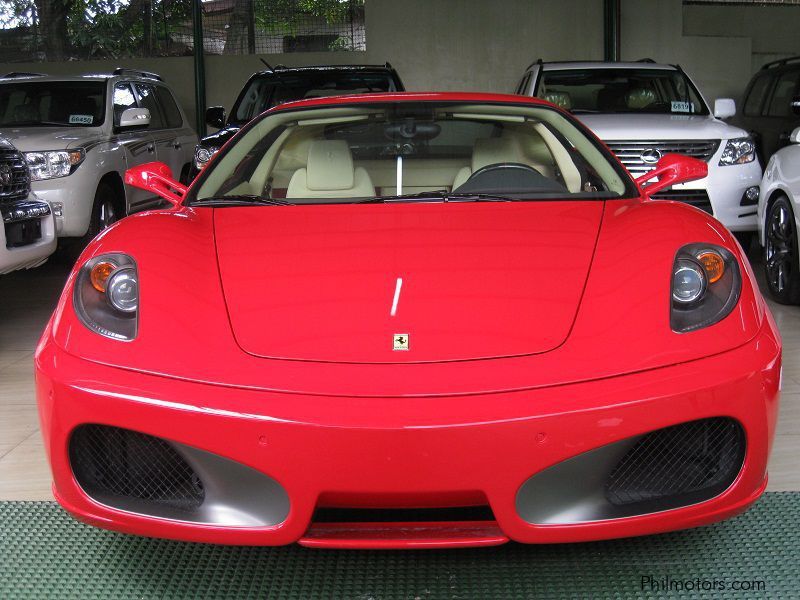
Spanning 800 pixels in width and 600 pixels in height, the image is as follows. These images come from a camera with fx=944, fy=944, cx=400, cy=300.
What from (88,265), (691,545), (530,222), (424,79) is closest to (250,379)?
(88,265)

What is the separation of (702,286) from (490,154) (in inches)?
49.6

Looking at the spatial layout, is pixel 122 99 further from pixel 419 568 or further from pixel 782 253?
pixel 419 568

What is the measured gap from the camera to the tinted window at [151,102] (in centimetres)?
842

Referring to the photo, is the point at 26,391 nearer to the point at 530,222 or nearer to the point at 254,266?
the point at 254,266

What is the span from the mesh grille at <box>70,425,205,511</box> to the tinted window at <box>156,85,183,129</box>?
7.29 m

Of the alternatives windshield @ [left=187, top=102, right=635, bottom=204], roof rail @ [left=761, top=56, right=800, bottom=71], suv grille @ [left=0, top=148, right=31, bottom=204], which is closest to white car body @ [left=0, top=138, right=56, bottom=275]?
suv grille @ [left=0, top=148, right=31, bottom=204]

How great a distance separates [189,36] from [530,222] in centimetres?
1178

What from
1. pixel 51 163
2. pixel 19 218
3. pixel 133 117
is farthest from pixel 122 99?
pixel 19 218

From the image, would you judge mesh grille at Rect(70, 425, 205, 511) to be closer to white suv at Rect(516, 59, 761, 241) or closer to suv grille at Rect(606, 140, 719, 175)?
white suv at Rect(516, 59, 761, 241)

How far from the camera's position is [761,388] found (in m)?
2.02

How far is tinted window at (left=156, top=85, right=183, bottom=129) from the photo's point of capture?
8930mm

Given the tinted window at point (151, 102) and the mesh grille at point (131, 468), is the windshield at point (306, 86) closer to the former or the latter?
the tinted window at point (151, 102)

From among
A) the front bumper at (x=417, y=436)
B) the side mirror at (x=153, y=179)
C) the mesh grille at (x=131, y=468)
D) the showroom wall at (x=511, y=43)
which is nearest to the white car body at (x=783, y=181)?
the side mirror at (x=153, y=179)

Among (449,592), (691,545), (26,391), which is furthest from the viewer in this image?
(26,391)
